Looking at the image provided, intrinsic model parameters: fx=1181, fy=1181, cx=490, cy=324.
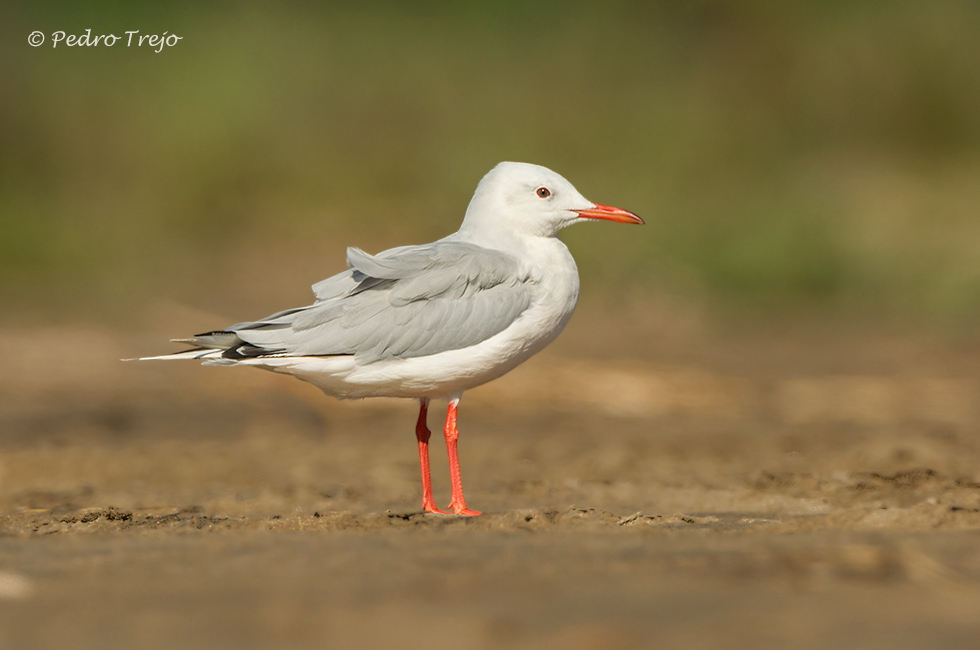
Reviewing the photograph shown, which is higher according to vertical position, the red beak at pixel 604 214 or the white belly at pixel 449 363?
the red beak at pixel 604 214

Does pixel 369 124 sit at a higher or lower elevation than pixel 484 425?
higher

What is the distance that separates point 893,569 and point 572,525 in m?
1.31

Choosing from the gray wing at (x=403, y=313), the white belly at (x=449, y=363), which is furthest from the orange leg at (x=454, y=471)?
the gray wing at (x=403, y=313)

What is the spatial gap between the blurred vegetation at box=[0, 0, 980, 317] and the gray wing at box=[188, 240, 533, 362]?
652cm

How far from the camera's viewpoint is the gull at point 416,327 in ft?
16.1

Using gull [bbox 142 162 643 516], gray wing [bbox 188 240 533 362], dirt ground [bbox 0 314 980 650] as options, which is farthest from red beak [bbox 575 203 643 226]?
dirt ground [bbox 0 314 980 650]

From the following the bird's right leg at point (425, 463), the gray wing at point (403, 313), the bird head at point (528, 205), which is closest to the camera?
the gray wing at point (403, 313)

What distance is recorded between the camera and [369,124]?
14.7 m

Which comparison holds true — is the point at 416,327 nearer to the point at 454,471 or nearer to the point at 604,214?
the point at 454,471

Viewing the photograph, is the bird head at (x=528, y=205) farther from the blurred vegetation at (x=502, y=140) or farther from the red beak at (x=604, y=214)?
the blurred vegetation at (x=502, y=140)

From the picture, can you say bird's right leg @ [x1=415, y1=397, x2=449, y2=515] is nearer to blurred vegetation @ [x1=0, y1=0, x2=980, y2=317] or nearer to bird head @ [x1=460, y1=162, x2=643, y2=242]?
bird head @ [x1=460, y1=162, x2=643, y2=242]

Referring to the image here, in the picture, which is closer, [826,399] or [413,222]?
[826,399]

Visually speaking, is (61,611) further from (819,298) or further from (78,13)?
(78,13)

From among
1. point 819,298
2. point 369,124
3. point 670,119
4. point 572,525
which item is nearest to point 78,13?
point 369,124
